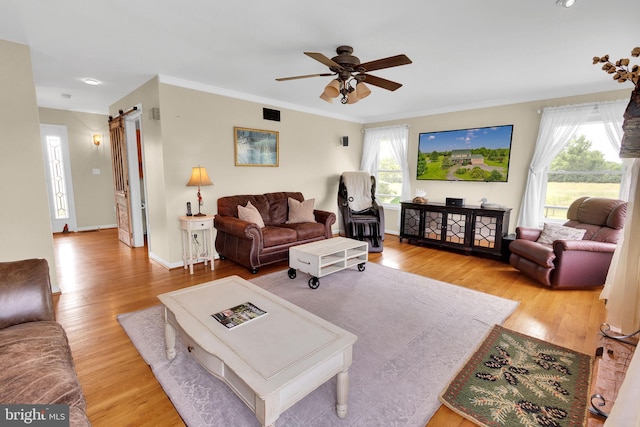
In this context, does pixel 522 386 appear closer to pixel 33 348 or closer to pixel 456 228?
pixel 33 348

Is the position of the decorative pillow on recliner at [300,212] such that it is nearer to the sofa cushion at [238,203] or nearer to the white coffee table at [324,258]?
the sofa cushion at [238,203]

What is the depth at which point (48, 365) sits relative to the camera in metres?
1.21

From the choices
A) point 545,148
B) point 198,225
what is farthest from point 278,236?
point 545,148

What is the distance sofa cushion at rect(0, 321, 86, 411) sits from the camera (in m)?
1.06

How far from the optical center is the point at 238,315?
1.77 meters

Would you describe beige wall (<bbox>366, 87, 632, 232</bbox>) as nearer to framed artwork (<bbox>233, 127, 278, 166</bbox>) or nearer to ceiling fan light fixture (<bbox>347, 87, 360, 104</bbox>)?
framed artwork (<bbox>233, 127, 278, 166</bbox>)

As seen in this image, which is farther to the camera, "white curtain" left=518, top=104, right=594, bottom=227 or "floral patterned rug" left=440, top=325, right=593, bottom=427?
"white curtain" left=518, top=104, right=594, bottom=227

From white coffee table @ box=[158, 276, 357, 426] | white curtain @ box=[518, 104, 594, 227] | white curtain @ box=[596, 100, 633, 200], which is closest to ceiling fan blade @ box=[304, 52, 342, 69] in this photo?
white coffee table @ box=[158, 276, 357, 426]

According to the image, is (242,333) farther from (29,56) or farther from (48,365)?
(29,56)

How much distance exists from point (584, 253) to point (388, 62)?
296 cm


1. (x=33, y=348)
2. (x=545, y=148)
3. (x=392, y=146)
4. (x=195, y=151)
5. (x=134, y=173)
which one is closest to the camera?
(x=33, y=348)

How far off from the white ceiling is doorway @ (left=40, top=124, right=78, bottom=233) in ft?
6.59

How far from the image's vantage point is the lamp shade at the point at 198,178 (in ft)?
12.4

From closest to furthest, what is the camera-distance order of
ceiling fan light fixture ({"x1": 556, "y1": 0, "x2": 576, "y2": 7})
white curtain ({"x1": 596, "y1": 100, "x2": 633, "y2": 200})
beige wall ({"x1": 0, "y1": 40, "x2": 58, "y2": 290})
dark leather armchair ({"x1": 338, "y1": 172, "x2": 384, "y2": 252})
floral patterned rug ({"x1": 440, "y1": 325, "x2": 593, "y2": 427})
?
floral patterned rug ({"x1": 440, "y1": 325, "x2": 593, "y2": 427}), ceiling fan light fixture ({"x1": 556, "y1": 0, "x2": 576, "y2": 7}), beige wall ({"x1": 0, "y1": 40, "x2": 58, "y2": 290}), white curtain ({"x1": 596, "y1": 100, "x2": 633, "y2": 200}), dark leather armchair ({"x1": 338, "y1": 172, "x2": 384, "y2": 252})
